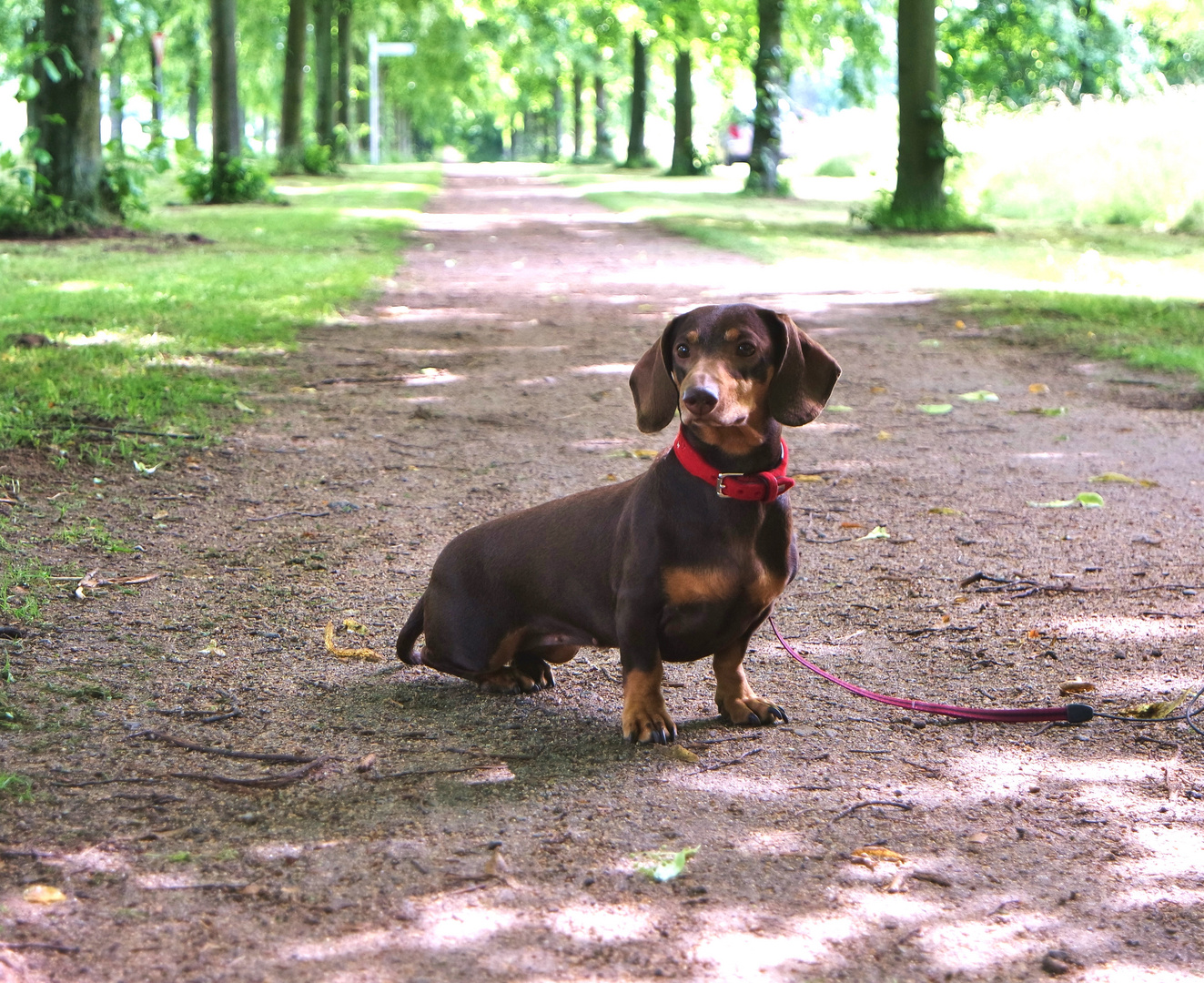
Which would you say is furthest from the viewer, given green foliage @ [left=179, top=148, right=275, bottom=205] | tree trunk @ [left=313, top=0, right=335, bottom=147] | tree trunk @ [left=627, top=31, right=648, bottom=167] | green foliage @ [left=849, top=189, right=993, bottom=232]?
tree trunk @ [left=627, top=31, right=648, bottom=167]

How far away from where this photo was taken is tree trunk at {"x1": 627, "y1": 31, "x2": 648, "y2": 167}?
3891 cm

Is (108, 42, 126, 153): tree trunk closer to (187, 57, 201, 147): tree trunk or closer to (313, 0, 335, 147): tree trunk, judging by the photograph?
(187, 57, 201, 147): tree trunk

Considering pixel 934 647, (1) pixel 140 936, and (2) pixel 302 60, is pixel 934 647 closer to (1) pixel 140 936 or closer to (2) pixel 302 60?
(1) pixel 140 936

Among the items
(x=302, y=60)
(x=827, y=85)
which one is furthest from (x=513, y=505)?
(x=827, y=85)

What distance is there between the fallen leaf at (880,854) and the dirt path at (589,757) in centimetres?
2

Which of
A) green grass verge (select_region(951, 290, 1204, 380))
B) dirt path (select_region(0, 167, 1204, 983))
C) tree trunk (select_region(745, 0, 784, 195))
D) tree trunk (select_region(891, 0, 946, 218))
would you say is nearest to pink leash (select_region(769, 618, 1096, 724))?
dirt path (select_region(0, 167, 1204, 983))

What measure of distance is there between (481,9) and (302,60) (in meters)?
13.2

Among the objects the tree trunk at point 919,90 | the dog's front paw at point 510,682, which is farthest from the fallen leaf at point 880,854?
the tree trunk at point 919,90

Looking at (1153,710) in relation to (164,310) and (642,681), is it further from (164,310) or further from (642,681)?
(164,310)

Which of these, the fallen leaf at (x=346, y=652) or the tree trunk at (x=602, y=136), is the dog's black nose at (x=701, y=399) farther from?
the tree trunk at (x=602, y=136)

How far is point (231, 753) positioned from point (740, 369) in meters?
1.44

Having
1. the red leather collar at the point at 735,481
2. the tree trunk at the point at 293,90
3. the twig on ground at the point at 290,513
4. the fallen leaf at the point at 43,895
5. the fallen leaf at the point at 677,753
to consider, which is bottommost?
the fallen leaf at the point at 677,753

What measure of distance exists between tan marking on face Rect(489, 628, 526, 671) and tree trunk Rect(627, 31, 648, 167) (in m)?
34.1

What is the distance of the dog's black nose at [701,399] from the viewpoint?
2.78 metres
